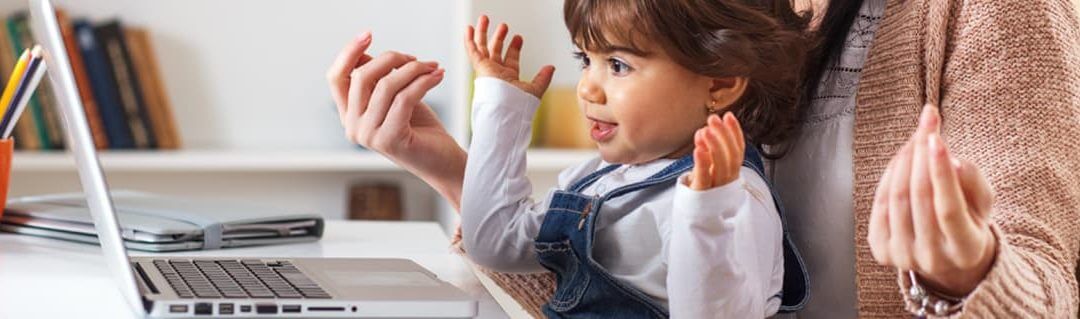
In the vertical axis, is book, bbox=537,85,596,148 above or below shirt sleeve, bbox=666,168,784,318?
below

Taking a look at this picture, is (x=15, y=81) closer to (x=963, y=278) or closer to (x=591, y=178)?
(x=591, y=178)

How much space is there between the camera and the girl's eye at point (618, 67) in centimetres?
122

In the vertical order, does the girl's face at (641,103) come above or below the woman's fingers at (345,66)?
below

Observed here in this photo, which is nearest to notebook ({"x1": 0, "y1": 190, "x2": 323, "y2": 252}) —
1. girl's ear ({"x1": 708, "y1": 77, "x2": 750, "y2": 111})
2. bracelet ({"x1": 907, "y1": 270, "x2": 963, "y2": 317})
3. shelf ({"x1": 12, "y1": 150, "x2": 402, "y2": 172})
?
girl's ear ({"x1": 708, "y1": 77, "x2": 750, "y2": 111})

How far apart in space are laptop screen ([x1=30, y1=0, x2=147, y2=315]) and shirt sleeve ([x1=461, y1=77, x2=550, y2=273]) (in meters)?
0.38

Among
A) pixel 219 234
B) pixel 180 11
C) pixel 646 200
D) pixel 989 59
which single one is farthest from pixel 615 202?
pixel 180 11

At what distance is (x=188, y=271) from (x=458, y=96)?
77.1 inches

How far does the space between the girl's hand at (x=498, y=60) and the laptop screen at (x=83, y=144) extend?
416 mm

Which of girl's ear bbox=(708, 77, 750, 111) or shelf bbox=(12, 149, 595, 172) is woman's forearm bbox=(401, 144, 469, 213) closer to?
girl's ear bbox=(708, 77, 750, 111)

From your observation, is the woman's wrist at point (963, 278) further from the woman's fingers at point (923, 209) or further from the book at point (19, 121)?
the book at point (19, 121)

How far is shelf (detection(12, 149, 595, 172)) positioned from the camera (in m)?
2.89

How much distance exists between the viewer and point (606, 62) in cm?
124

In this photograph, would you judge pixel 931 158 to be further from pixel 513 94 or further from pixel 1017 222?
pixel 513 94

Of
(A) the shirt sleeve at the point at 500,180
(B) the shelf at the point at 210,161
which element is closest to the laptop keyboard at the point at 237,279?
(A) the shirt sleeve at the point at 500,180
